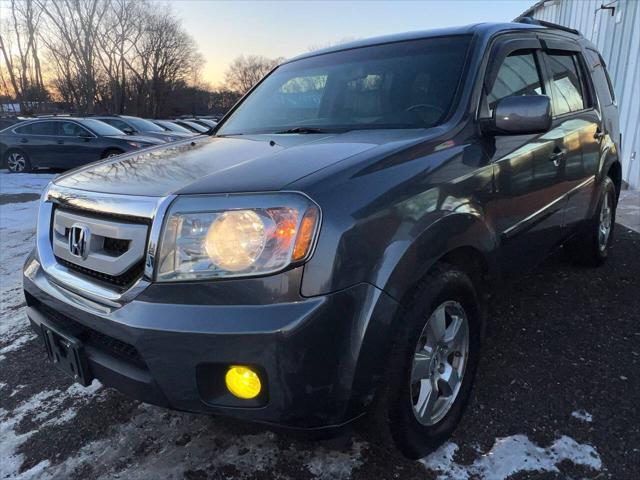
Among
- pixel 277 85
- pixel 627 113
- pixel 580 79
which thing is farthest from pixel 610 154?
pixel 627 113

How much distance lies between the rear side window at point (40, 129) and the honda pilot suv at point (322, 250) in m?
11.3

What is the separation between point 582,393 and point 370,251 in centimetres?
159

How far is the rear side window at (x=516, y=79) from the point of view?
254 cm

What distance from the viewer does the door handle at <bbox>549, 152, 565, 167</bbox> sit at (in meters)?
2.83

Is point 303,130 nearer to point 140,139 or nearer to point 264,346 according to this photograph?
point 264,346

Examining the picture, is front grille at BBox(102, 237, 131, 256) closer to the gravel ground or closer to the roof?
the gravel ground

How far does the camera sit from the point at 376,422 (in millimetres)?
1763

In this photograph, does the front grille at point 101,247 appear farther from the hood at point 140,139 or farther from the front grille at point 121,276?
the hood at point 140,139

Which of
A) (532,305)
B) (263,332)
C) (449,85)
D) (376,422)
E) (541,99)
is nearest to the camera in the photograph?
(263,332)

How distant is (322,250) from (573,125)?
2.44 meters

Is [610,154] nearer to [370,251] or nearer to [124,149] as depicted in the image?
[370,251]

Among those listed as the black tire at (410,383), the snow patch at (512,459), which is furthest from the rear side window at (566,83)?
the snow patch at (512,459)

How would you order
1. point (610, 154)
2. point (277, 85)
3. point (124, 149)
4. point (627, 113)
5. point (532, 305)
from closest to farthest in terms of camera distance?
point (277, 85), point (532, 305), point (610, 154), point (627, 113), point (124, 149)

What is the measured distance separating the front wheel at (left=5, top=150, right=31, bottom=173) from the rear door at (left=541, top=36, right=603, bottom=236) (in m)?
12.8
